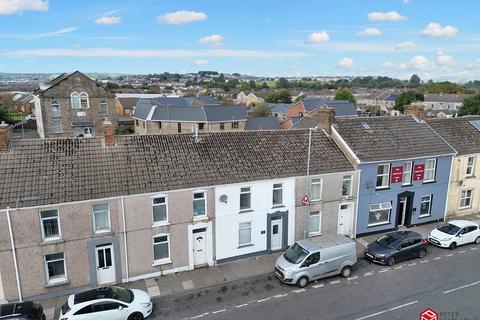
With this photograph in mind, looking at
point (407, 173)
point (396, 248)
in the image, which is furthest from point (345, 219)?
point (407, 173)

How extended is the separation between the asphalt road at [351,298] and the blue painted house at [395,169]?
4845mm

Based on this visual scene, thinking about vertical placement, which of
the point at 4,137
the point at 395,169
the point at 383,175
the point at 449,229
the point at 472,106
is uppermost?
the point at 4,137

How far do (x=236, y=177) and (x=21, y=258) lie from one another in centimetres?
1102

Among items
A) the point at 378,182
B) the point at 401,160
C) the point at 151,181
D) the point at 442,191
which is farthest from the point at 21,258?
the point at 442,191

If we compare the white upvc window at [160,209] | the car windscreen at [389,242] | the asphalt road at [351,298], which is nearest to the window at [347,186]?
the car windscreen at [389,242]

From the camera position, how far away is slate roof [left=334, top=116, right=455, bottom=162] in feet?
79.2

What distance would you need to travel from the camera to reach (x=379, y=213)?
2462 cm

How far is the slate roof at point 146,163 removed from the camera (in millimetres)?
17234

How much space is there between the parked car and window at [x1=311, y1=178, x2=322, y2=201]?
3276 millimetres

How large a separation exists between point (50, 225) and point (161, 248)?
18.0 feet

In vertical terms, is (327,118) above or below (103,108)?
above

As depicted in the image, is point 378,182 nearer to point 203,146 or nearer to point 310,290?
point 310,290

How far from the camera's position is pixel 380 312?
639 inches

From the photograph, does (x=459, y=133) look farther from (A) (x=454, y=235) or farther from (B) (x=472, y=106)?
(B) (x=472, y=106)
